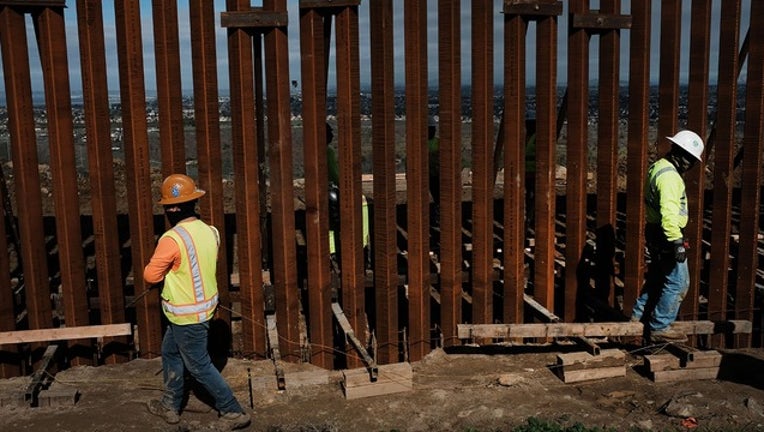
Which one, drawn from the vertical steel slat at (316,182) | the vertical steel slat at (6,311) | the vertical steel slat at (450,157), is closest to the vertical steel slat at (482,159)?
the vertical steel slat at (450,157)

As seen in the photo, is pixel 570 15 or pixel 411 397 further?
pixel 570 15

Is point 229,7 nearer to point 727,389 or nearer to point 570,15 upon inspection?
point 570,15

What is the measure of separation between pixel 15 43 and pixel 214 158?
173cm

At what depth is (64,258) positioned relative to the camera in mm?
6516

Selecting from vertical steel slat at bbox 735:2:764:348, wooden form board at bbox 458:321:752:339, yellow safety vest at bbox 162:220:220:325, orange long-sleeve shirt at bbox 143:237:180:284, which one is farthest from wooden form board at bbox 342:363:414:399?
vertical steel slat at bbox 735:2:764:348

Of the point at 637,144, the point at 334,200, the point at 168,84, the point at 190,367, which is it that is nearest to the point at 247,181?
the point at 168,84

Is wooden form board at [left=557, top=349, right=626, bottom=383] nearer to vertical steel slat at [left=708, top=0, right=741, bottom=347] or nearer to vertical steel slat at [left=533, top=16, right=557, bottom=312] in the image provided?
vertical steel slat at [left=533, top=16, right=557, bottom=312]

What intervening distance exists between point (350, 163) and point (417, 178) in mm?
592

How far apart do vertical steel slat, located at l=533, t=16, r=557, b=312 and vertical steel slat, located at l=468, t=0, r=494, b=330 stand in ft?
1.62

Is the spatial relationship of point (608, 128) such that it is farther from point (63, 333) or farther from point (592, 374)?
point (63, 333)

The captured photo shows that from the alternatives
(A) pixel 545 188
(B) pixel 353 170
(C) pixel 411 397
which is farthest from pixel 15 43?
(A) pixel 545 188

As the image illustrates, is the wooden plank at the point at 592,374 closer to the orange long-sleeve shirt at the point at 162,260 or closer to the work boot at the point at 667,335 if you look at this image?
the work boot at the point at 667,335

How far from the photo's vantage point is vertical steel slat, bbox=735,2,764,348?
23.9 feet

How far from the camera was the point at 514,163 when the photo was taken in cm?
701
